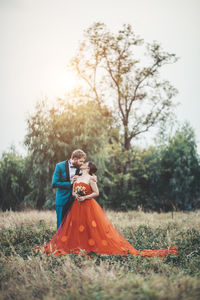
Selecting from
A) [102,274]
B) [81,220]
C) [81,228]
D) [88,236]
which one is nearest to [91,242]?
[88,236]

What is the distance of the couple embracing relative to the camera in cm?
555

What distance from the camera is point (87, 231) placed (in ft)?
18.7

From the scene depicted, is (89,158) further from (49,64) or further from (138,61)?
(138,61)

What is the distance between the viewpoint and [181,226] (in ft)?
28.1

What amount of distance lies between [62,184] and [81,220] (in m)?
0.85

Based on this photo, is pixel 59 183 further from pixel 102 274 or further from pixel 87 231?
pixel 102 274

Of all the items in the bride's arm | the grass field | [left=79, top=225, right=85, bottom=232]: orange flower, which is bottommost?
the grass field

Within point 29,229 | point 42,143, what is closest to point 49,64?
point 42,143

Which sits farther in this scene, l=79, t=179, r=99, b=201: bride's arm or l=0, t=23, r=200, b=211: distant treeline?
l=0, t=23, r=200, b=211: distant treeline

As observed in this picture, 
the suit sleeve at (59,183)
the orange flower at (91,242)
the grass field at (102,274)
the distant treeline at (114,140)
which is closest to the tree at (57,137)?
the distant treeline at (114,140)

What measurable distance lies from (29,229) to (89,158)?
7.21 m

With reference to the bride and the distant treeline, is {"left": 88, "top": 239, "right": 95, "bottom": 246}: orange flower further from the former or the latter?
the distant treeline

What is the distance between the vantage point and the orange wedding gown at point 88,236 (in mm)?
5512

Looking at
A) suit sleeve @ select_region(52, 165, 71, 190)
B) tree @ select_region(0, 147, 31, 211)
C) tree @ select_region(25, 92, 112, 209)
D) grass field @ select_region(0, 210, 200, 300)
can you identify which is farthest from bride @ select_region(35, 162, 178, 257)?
tree @ select_region(0, 147, 31, 211)
